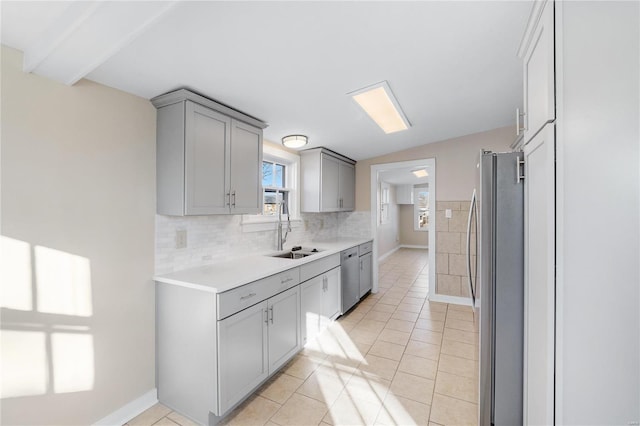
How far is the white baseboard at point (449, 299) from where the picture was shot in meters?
3.95

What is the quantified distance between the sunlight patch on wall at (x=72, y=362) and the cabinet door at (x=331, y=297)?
6.38 feet

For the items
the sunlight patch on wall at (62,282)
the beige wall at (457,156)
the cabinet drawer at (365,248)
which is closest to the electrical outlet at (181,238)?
the sunlight patch on wall at (62,282)

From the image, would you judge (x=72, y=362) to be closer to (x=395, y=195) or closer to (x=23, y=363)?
(x=23, y=363)

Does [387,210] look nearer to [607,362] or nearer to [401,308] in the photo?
[401,308]

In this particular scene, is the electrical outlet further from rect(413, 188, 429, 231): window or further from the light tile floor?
rect(413, 188, 429, 231): window

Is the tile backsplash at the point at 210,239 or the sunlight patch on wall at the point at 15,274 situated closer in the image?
the sunlight patch on wall at the point at 15,274

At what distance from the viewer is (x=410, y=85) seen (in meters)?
2.21

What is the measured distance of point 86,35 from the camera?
118cm

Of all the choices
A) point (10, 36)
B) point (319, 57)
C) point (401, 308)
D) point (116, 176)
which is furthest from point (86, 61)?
point (401, 308)

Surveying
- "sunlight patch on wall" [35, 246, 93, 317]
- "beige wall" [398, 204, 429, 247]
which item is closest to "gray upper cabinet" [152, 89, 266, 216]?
"sunlight patch on wall" [35, 246, 93, 317]

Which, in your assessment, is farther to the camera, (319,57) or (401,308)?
(401,308)

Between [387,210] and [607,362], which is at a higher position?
[387,210]

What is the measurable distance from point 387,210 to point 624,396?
739 cm

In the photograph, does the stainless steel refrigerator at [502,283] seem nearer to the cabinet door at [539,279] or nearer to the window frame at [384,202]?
the cabinet door at [539,279]
